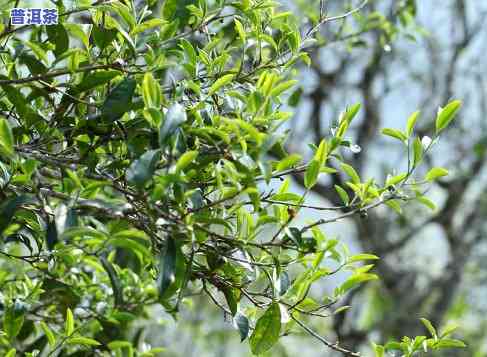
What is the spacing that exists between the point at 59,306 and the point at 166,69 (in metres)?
0.62

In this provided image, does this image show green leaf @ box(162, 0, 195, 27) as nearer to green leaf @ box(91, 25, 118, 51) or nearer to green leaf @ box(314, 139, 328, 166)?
green leaf @ box(91, 25, 118, 51)

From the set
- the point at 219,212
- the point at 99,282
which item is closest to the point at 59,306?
the point at 99,282

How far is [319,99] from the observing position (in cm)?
557

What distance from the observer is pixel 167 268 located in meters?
0.93

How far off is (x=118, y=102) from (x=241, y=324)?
37 centimetres

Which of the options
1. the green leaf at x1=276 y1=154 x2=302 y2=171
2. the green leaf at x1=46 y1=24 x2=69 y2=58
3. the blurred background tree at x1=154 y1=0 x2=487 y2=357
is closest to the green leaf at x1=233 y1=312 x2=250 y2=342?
the green leaf at x1=276 y1=154 x2=302 y2=171

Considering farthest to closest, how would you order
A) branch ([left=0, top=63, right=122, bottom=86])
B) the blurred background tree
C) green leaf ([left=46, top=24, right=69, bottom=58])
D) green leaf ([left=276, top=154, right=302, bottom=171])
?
the blurred background tree
green leaf ([left=46, top=24, right=69, bottom=58])
branch ([left=0, top=63, right=122, bottom=86])
green leaf ([left=276, top=154, right=302, bottom=171])

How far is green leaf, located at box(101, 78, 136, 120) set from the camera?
40.4 inches

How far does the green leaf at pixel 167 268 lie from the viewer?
918mm

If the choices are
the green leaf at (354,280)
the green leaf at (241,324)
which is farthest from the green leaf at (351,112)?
the green leaf at (241,324)

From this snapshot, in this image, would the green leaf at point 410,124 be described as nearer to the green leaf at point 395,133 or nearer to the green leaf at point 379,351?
the green leaf at point 395,133

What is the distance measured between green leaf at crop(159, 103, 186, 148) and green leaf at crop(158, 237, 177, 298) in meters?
0.13

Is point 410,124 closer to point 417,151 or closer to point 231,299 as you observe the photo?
point 417,151

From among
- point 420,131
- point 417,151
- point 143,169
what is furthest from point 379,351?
point 420,131
